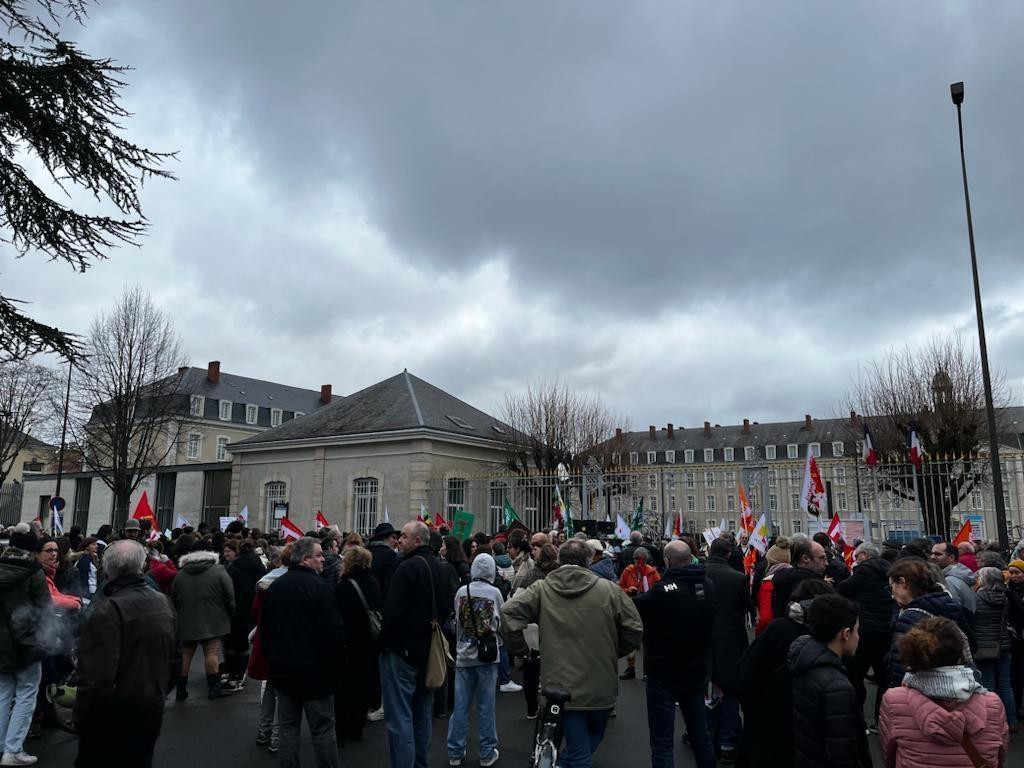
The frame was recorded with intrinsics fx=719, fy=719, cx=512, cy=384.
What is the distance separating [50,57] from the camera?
834 centimetres

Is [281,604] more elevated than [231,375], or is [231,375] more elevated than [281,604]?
[231,375]

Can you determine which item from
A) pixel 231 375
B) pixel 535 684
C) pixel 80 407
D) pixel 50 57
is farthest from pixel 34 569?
pixel 231 375

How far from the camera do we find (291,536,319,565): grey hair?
5496 mm

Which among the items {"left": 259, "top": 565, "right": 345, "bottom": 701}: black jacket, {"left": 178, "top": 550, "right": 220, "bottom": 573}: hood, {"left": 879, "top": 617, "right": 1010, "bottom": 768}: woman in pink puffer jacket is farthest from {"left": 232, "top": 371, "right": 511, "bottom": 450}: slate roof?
{"left": 879, "top": 617, "right": 1010, "bottom": 768}: woman in pink puffer jacket

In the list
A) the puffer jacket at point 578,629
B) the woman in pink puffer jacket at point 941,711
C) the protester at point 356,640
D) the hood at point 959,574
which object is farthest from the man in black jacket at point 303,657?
the hood at point 959,574

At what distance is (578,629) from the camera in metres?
4.95

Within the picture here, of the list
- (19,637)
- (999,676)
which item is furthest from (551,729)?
(999,676)

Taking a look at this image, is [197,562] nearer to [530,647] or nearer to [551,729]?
[530,647]

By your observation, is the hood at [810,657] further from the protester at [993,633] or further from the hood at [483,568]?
the protester at [993,633]

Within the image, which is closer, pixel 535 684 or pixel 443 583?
pixel 443 583

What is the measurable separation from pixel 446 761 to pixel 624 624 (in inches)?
103

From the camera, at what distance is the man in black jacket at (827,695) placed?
3342 mm

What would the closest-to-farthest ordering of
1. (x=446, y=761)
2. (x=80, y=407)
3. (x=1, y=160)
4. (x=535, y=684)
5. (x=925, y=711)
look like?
(x=925, y=711) < (x=446, y=761) < (x=535, y=684) < (x=1, y=160) < (x=80, y=407)

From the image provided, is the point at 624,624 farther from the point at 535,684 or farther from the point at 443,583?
the point at 535,684
